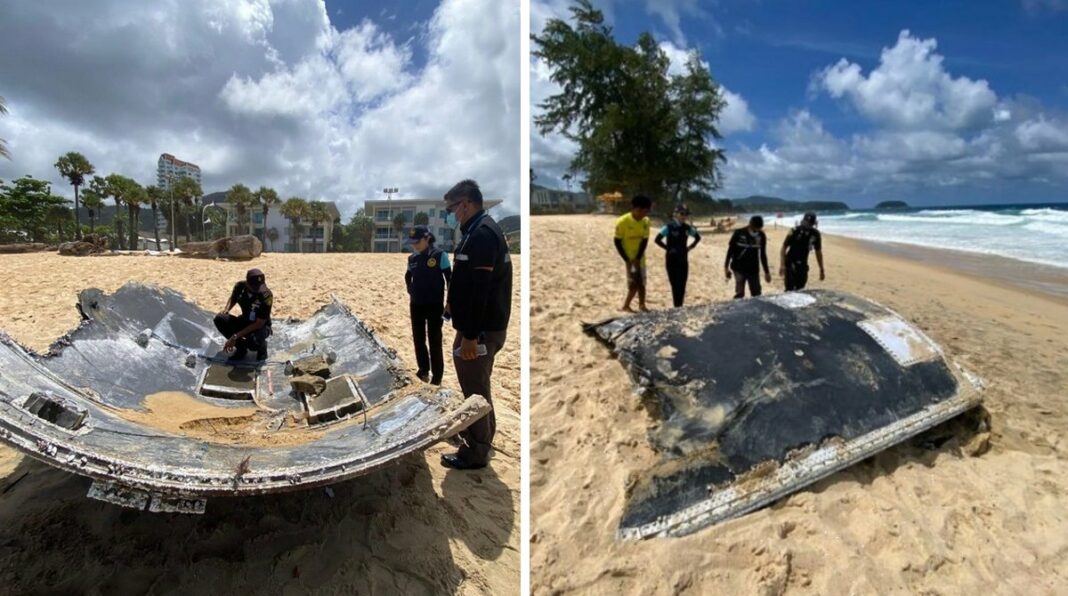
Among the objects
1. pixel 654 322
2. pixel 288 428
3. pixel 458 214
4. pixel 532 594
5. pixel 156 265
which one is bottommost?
pixel 532 594

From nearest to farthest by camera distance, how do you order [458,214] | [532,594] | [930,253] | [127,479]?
[127,479] → [532,594] → [458,214] → [930,253]

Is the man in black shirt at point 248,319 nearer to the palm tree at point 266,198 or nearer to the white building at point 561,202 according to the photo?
the palm tree at point 266,198

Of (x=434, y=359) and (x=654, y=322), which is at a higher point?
(x=654, y=322)

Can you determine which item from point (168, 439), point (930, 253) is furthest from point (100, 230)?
point (930, 253)

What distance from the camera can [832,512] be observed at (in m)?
2.40

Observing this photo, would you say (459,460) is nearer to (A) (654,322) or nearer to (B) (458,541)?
(B) (458,541)

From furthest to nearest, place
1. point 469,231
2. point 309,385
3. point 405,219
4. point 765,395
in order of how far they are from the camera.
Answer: point 405,219 → point 309,385 → point 765,395 → point 469,231

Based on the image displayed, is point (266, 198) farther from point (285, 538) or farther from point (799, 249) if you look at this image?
point (799, 249)

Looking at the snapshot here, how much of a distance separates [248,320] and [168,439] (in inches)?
82.6

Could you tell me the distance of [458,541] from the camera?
2352 mm

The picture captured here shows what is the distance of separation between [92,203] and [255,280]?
1.71m

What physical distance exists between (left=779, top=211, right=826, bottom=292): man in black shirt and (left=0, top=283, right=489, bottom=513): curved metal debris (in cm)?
397

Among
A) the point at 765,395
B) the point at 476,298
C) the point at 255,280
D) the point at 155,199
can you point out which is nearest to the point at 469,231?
the point at 476,298

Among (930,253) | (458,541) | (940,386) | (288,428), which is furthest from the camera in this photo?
(930,253)
